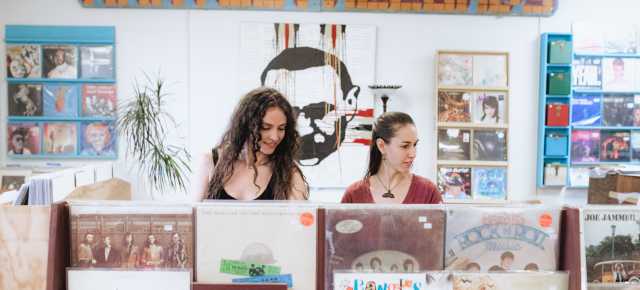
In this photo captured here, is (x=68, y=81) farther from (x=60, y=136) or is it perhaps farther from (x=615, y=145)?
(x=615, y=145)

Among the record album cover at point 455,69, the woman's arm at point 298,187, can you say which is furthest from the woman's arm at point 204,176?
the record album cover at point 455,69

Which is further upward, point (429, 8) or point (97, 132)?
point (429, 8)

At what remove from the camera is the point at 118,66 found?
414 centimetres

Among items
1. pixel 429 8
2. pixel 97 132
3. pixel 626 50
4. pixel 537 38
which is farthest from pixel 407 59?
pixel 97 132

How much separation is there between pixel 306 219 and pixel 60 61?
3.79m

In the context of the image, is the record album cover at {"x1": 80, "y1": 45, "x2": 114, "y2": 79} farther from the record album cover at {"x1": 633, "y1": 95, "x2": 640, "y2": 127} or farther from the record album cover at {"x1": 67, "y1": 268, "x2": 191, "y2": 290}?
the record album cover at {"x1": 633, "y1": 95, "x2": 640, "y2": 127}

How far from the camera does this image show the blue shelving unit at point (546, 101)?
165 inches

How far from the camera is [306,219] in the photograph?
1.10 m

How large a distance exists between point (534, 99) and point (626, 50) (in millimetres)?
890

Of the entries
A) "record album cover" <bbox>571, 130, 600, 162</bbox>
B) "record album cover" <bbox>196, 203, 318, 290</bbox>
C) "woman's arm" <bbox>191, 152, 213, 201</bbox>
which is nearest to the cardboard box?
"record album cover" <bbox>196, 203, 318, 290</bbox>

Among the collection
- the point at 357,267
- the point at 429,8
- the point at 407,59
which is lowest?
the point at 357,267

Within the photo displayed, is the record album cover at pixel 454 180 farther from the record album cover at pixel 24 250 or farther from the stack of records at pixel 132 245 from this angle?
the record album cover at pixel 24 250

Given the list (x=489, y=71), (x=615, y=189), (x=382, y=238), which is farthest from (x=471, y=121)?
(x=382, y=238)

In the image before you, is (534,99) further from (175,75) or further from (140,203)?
(140,203)
